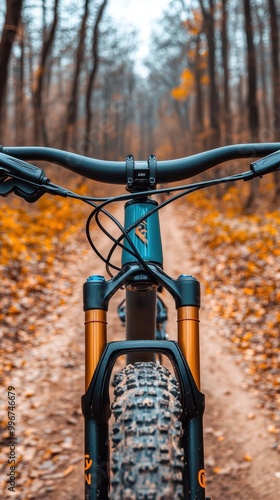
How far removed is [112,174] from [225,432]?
312 cm

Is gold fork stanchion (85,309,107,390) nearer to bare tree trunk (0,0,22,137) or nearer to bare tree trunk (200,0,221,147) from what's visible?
bare tree trunk (0,0,22,137)

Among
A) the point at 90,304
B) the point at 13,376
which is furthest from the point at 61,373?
the point at 90,304

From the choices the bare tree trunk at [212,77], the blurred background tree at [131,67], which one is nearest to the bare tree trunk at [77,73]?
the blurred background tree at [131,67]

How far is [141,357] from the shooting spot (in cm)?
176

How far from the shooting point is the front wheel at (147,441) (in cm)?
116

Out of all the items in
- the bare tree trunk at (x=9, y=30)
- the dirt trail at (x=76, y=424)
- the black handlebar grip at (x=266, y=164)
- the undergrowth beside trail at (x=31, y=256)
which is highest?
the bare tree trunk at (x=9, y=30)

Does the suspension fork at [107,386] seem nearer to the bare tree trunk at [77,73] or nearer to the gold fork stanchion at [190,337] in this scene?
the gold fork stanchion at [190,337]

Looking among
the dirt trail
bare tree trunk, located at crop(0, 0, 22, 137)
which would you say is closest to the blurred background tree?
bare tree trunk, located at crop(0, 0, 22, 137)

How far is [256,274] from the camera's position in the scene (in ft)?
25.5

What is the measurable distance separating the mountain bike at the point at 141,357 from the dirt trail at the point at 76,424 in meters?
2.18

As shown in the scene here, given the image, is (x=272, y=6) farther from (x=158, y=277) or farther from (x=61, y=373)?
(x=158, y=277)

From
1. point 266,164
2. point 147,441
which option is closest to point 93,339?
point 147,441

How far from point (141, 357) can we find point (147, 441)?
22.1 inches

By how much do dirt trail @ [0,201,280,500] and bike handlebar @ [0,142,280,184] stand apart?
2559 mm
